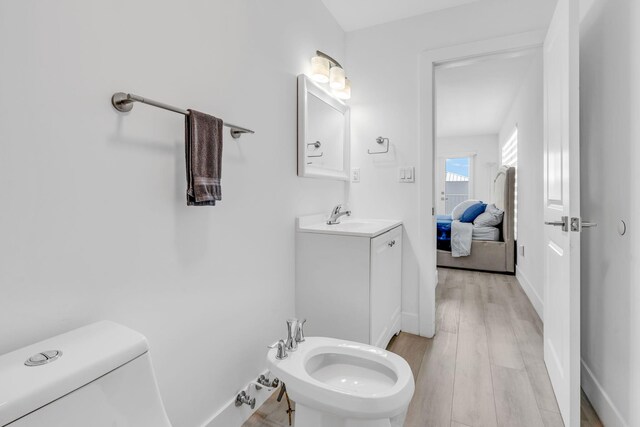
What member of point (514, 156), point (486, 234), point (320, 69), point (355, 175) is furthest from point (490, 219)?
point (320, 69)

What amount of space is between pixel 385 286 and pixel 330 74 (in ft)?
4.75

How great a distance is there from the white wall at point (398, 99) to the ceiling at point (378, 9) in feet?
0.15

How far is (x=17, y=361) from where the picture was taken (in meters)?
0.66

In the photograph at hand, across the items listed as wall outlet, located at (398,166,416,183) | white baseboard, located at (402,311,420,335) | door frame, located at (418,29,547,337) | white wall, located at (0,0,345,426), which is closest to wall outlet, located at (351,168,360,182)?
wall outlet, located at (398,166,416,183)

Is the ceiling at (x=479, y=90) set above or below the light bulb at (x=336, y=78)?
above

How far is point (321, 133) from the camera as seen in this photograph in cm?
216

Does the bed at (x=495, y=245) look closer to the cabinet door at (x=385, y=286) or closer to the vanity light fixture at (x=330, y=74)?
the cabinet door at (x=385, y=286)

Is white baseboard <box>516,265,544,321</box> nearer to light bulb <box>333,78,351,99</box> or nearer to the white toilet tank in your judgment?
light bulb <box>333,78,351,99</box>

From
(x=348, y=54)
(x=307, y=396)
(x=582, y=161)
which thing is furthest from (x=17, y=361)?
(x=348, y=54)

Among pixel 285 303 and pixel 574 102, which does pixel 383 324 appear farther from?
pixel 574 102

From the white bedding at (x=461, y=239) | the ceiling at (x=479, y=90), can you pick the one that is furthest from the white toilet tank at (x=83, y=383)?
the white bedding at (x=461, y=239)

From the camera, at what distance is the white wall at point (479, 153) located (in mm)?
6773

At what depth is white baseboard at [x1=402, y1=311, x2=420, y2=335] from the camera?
7.72 feet

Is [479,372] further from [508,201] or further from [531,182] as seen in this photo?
[508,201]
